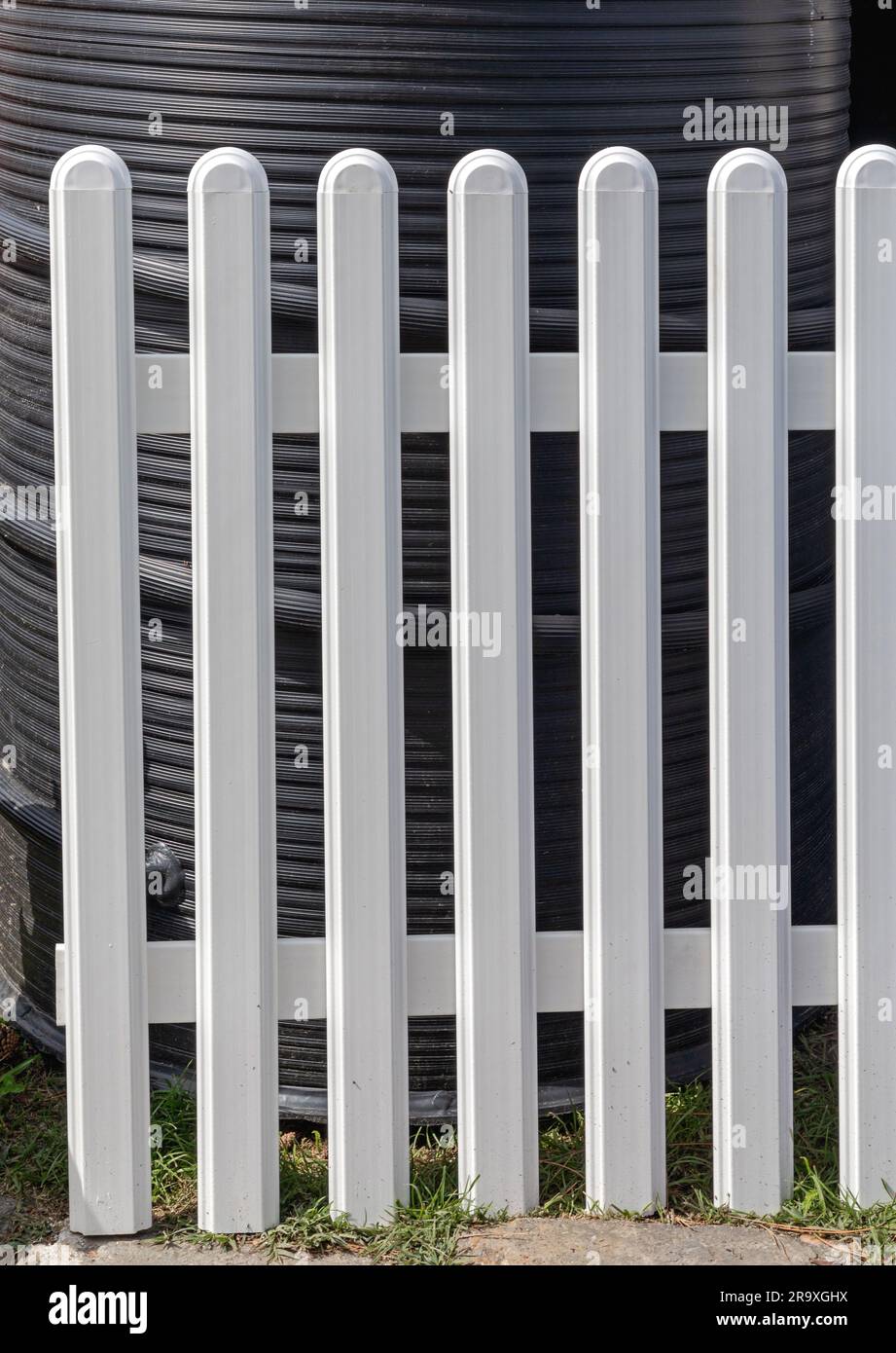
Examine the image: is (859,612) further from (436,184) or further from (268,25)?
(268,25)

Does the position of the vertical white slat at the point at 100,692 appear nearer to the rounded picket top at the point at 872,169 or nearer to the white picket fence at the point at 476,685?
the white picket fence at the point at 476,685

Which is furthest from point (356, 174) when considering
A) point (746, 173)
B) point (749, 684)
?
point (749, 684)

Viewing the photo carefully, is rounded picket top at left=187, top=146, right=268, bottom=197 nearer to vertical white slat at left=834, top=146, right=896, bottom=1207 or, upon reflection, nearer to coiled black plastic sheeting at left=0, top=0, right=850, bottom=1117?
coiled black plastic sheeting at left=0, top=0, right=850, bottom=1117

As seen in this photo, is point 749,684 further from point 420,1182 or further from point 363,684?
point 420,1182

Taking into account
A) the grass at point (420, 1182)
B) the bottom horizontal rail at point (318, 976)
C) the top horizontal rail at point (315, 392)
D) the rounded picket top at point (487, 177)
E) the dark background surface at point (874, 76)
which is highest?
the dark background surface at point (874, 76)

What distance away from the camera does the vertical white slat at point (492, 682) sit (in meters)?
2.36

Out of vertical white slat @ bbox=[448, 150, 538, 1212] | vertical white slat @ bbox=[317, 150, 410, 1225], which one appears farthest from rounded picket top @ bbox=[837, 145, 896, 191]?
vertical white slat @ bbox=[317, 150, 410, 1225]

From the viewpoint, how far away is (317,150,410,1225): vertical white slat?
2352mm

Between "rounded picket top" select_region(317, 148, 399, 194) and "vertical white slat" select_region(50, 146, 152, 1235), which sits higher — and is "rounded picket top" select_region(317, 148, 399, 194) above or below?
above

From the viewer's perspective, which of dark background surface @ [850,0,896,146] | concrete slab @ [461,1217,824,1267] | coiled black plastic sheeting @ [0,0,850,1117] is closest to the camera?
concrete slab @ [461,1217,824,1267]

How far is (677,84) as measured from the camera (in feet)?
8.83

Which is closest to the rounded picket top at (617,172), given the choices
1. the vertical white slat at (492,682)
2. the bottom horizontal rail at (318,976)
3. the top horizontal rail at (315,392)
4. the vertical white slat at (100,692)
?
the vertical white slat at (492,682)

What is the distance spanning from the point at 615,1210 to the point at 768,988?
419 millimetres

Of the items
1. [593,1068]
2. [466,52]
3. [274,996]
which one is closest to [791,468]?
[466,52]
